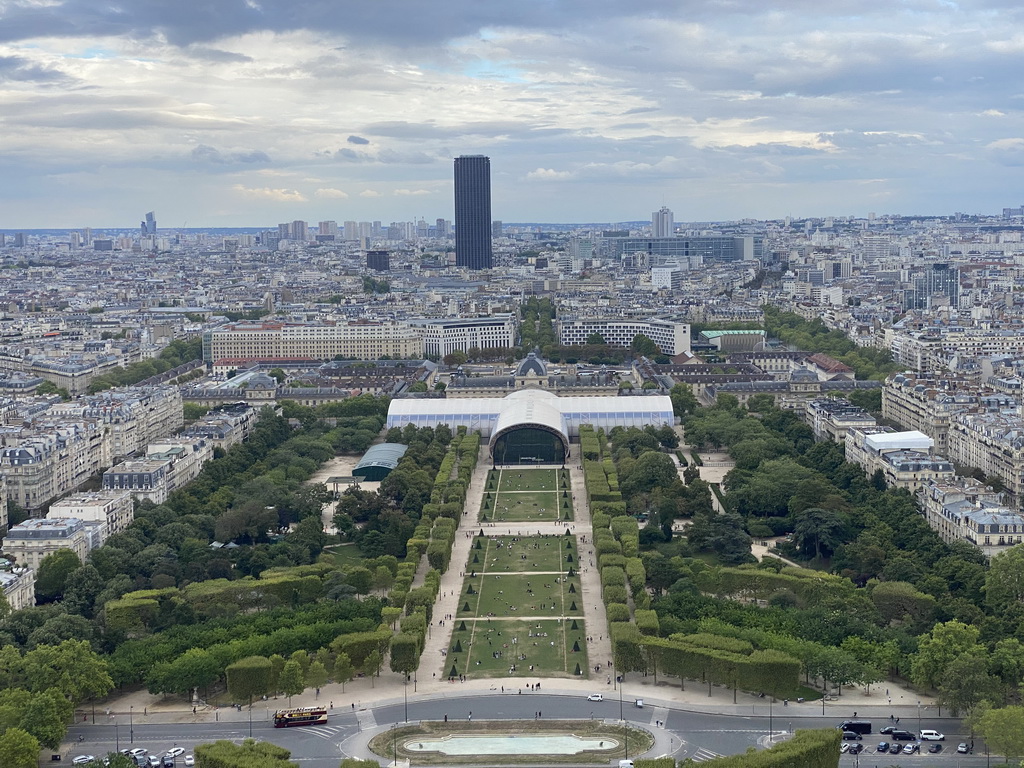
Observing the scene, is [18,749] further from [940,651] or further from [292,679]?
[940,651]

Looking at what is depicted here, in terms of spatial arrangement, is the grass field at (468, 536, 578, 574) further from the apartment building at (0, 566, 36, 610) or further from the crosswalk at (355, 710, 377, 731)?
the apartment building at (0, 566, 36, 610)

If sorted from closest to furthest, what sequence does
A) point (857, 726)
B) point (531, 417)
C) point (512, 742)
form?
point (512, 742) → point (857, 726) → point (531, 417)

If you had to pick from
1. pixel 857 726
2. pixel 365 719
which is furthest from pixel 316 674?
pixel 857 726

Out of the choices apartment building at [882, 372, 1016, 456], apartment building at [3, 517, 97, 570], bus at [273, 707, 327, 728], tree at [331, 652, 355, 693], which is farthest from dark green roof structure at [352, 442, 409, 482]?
bus at [273, 707, 327, 728]

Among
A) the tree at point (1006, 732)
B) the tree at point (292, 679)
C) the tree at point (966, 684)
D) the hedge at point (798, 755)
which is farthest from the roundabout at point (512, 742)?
the tree at point (1006, 732)

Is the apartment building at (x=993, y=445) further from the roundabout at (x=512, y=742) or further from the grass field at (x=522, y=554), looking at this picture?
the roundabout at (x=512, y=742)

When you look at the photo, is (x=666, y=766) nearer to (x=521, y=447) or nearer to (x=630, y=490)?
(x=630, y=490)
